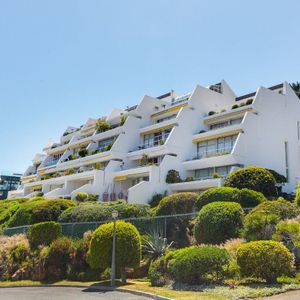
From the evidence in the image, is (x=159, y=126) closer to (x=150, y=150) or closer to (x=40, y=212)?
(x=150, y=150)

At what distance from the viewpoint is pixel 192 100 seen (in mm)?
46312

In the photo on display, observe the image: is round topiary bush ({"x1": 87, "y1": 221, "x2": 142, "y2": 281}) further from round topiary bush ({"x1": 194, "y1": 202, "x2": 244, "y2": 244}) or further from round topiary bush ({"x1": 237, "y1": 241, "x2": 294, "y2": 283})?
round topiary bush ({"x1": 237, "y1": 241, "x2": 294, "y2": 283})

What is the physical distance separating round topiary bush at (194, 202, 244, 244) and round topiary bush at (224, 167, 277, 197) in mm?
10380

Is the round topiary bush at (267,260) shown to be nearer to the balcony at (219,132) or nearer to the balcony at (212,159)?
the balcony at (212,159)

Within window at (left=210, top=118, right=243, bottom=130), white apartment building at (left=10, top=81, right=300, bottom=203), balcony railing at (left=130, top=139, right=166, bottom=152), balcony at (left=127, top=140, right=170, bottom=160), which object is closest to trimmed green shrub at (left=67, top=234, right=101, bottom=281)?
white apartment building at (left=10, top=81, right=300, bottom=203)

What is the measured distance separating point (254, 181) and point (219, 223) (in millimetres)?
11752

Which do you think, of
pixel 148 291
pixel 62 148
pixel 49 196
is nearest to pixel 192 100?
pixel 49 196

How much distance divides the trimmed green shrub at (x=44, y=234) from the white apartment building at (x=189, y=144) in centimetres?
1240

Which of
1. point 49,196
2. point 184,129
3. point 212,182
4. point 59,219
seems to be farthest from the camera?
point 49,196

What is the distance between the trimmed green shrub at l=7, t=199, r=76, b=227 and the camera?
3447 cm

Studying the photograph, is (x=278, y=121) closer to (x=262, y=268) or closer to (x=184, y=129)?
(x=184, y=129)

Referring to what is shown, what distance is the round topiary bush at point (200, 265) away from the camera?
52.9ft

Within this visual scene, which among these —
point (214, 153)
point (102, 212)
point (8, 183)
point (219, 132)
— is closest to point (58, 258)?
point (102, 212)

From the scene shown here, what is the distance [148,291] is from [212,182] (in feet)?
69.5
